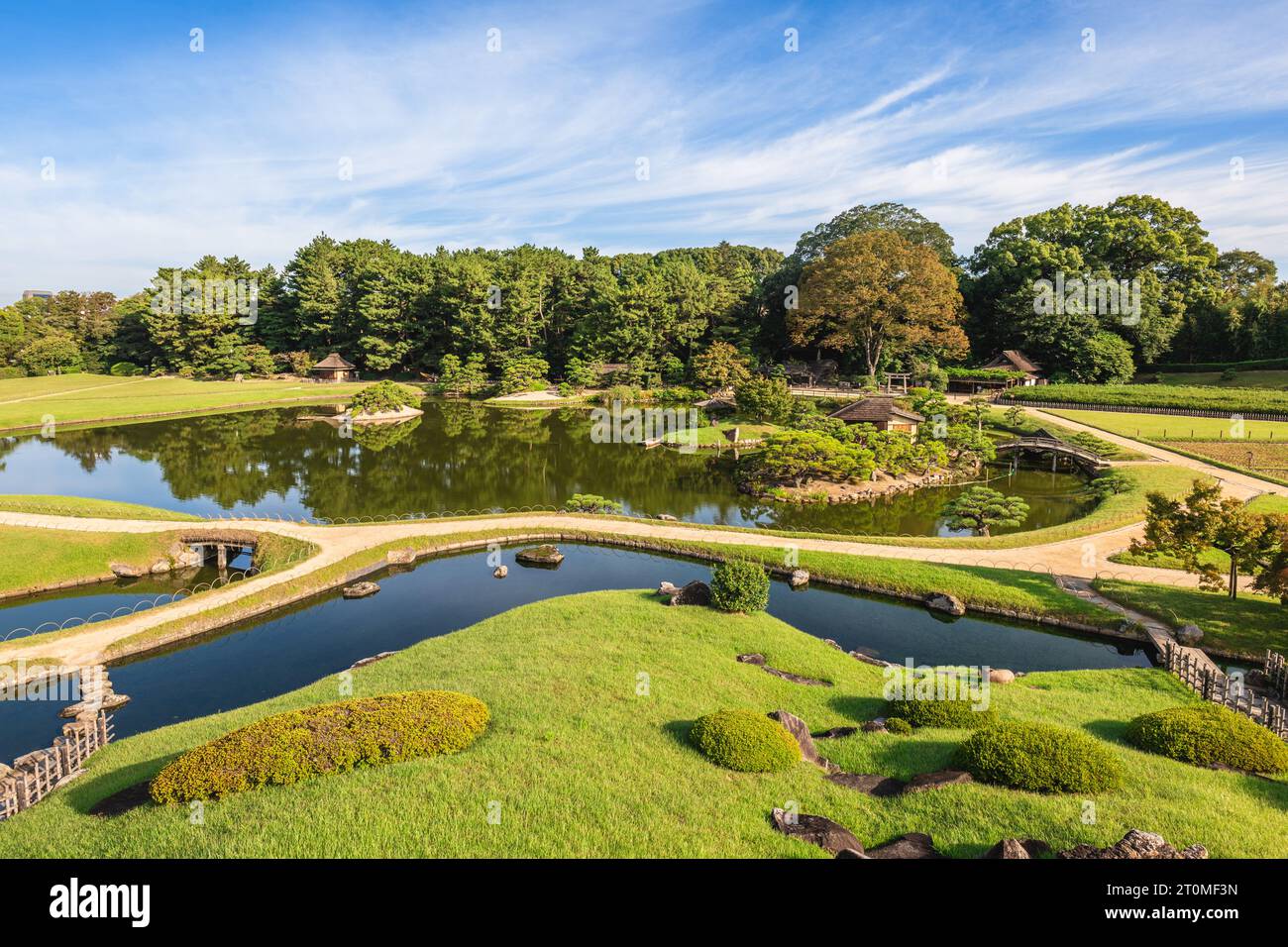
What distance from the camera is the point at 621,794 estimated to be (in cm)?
964

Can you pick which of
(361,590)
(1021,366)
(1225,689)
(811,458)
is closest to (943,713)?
(1225,689)

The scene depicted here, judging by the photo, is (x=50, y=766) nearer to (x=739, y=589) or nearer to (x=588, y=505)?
(x=739, y=589)

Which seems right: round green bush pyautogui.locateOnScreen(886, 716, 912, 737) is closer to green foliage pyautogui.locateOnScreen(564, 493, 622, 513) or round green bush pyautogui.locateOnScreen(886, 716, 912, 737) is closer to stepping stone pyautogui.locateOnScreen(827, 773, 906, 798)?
stepping stone pyautogui.locateOnScreen(827, 773, 906, 798)

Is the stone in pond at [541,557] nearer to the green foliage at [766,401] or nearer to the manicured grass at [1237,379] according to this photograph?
the green foliage at [766,401]

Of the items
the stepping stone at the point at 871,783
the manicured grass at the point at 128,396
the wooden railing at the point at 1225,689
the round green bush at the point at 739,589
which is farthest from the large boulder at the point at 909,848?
the manicured grass at the point at 128,396

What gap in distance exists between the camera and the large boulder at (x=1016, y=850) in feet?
25.2

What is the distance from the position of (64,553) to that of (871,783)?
27822mm

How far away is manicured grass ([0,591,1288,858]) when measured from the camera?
8.50m

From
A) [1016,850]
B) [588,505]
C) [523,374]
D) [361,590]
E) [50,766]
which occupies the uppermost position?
[523,374]

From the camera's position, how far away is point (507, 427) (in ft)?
195

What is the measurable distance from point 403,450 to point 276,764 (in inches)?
1656

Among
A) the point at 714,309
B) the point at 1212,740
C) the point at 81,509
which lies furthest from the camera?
the point at 714,309

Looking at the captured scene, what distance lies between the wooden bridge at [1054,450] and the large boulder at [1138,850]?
1501 inches

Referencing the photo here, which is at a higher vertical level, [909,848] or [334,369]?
[334,369]
